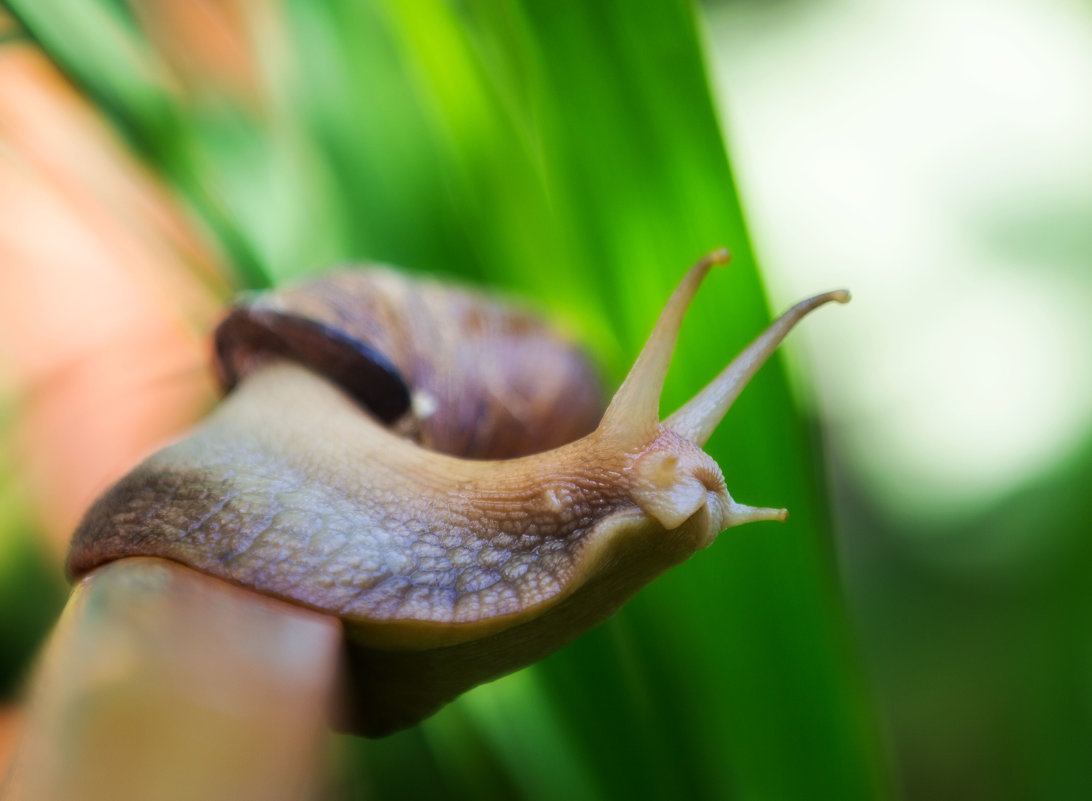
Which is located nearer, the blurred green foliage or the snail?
the snail

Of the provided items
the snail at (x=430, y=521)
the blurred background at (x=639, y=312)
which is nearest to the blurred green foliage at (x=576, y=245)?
the blurred background at (x=639, y=312)

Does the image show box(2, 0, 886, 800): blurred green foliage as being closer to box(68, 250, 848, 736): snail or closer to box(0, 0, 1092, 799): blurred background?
box(0, 0, 1092, 799): blurred background

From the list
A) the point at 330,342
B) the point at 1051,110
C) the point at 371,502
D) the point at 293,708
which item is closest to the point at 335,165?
the point at 330,342

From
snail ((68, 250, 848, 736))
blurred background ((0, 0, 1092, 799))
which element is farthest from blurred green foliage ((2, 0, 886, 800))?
snail ((68, 250, 848, 736))

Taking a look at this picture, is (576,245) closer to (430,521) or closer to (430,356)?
(430,356)

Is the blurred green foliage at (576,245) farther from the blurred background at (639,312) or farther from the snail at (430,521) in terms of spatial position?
the snail at (430,521)

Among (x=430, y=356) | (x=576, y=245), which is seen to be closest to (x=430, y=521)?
(x=430, y=356)
